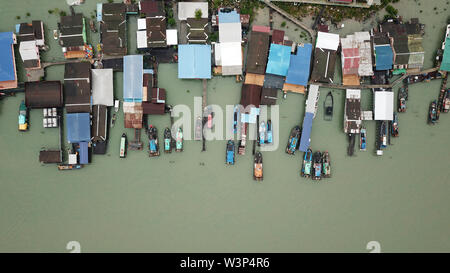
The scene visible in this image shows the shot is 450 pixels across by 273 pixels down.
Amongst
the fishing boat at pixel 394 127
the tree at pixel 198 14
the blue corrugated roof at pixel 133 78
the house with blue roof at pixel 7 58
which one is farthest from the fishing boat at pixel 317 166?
the house with blue roof at pixel 7 58

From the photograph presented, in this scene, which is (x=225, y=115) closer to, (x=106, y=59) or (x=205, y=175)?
(x=205, y=175)

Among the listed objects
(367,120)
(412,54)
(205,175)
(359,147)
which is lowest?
(205,175)

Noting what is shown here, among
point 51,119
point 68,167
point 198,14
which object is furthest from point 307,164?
point 51,119

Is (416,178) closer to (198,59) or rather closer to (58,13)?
(198,59)

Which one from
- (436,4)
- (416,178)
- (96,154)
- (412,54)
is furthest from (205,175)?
(436,4)

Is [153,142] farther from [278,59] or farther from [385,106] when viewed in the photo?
[385,106]

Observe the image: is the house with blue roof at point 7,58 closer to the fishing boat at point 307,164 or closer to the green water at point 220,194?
the green water at point 220,194

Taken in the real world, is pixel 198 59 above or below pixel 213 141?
above
